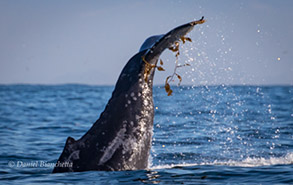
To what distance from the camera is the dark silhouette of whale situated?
572cm

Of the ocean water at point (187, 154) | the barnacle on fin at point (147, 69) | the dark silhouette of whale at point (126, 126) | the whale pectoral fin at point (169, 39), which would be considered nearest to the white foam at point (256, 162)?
the ocean water at point (187, 154)

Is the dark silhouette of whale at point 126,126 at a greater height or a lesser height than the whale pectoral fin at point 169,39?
lesser

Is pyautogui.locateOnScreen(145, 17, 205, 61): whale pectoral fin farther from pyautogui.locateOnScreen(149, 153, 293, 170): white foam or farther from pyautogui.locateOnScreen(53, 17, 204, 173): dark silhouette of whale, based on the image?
pyautogui.locateOnScreen(149, 153, 293, 170): white foam

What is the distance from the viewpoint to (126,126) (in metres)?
5.79

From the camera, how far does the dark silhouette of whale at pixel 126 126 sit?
225 inches

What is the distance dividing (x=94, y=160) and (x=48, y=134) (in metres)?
9.64

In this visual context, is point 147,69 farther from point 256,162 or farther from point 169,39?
point 256,162

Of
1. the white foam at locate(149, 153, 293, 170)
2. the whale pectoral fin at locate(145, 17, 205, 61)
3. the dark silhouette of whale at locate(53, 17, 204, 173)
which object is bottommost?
the white foam at locate(149, 153, 293, 170)

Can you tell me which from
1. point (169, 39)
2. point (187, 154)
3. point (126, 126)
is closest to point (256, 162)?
point (187, 154)

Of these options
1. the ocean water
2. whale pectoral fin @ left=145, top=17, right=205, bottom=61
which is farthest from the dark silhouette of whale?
the ocean water

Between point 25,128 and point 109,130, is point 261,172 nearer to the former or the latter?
point 109,130

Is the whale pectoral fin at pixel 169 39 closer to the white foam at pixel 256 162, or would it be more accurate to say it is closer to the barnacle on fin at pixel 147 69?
the barnacle on fin at pixel 147 69

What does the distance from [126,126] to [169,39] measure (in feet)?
4.17

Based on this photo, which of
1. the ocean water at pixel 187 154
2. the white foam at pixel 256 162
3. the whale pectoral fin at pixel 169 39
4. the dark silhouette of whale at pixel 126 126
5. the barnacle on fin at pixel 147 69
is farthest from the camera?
the white foam at pixel 256 162
